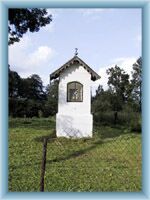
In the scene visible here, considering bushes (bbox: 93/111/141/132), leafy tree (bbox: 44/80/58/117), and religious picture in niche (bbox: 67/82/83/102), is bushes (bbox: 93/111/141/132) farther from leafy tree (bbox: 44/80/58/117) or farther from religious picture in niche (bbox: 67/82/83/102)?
religious picture in niche (bbox: 67/82/83/102)

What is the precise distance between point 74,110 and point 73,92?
860mm

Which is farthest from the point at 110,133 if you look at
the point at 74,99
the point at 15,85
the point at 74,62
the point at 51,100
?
the point at 15,85

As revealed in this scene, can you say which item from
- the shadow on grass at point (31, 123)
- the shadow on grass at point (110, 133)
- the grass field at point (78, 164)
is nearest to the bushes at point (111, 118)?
the shadow on grass at point (110, 133)

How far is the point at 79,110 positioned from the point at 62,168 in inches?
292

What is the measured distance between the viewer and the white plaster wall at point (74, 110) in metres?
19.3

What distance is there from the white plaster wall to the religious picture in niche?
144mm

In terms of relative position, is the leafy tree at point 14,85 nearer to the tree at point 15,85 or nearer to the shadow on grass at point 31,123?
the tree at point 15,85

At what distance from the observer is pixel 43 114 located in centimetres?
2839

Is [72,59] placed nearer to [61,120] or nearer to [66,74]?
[66,74]

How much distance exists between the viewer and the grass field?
399 inches

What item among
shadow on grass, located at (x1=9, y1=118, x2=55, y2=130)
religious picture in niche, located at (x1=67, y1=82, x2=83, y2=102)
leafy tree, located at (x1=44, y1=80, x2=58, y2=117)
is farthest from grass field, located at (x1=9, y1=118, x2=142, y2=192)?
shadow on grass, located at (x1=9, y1=118, x2=55, y2=130)

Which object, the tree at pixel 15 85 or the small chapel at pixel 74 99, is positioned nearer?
the small chapel at pixel 74 99
